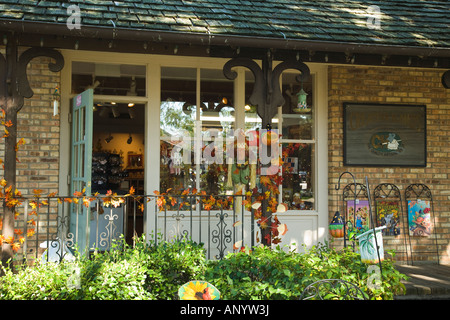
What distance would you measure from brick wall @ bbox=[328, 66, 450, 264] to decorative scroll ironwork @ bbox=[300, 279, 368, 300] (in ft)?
10.6

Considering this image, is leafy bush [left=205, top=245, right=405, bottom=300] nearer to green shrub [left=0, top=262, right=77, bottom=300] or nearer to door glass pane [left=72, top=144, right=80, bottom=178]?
green shrub [left=0, top=262, right=77, bottom=300]

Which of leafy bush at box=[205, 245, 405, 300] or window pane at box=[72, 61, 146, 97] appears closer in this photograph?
leafy bush at box=[205, 245, 405, 300]

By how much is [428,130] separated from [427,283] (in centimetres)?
263

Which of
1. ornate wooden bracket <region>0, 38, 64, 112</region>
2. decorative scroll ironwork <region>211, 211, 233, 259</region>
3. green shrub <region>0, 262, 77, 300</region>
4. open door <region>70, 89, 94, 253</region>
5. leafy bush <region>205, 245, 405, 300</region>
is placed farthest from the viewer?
open door <region>70, 89, 94, 253</region>

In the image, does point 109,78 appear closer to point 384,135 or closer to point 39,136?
point 39,136

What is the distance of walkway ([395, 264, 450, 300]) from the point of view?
18.8ft

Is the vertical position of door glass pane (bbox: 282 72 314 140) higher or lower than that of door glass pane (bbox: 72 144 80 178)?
higher

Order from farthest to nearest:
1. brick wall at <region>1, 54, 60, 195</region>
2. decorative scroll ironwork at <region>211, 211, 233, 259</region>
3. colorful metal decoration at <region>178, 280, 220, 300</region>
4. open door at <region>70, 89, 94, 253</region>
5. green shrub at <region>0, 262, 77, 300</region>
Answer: brick wall at <region>1, 54, 60, 195</region>, open door at <region>70, 89, 94, 253</region>, decorative scroll ironwork at <region>211, 211, 233, 259</region>, green shrub at <region>0, 262, 77, 300</region>, colorful metal decoration at <region>178, 280, 220, 300</region>

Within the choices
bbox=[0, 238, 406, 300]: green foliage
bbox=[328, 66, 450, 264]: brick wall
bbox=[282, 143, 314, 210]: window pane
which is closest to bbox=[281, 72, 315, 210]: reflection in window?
bbox=[282, 143, 314, 210]: window pane

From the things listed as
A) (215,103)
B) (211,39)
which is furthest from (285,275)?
(215,103)

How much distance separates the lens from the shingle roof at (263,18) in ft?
17.9

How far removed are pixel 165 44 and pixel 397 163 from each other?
3942 mm

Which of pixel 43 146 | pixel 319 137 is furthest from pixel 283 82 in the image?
pixel 43 146

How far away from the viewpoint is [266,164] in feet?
19.4
